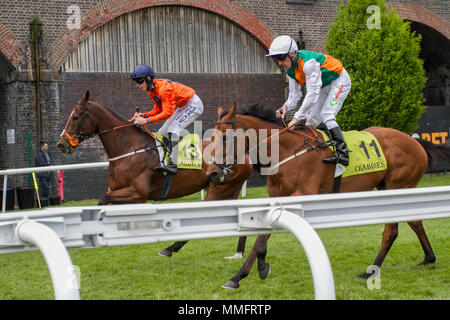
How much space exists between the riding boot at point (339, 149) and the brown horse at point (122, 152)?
4.49 feet

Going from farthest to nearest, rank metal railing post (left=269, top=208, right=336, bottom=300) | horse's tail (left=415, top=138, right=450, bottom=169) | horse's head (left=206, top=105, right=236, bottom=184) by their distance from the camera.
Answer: horse's tail (left=415, top=138, right=450, bottom=169)
horse's head (left=206, top=105, right=236, bottom=184)
metal railing post (left=269, top=208, right=336, bottom=300)

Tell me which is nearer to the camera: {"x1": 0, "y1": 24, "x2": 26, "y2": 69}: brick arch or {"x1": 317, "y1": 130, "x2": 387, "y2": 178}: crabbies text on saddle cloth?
{"x1": 317, "y1": 130, "x2": 387, "y2": 178}: crabbies text on saddle cloth

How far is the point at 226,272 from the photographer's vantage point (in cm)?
640

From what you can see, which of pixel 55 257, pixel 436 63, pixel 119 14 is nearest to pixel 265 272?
pixel 55 257

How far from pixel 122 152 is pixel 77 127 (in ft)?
2.11

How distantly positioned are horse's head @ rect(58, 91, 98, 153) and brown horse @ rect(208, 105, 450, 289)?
2.12 m

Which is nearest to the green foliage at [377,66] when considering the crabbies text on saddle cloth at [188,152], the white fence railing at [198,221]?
the crabbies text on saddle cloth at [188,152]

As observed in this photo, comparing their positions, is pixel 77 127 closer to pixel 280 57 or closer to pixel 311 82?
pixel 280 57

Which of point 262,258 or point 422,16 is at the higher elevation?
point 422,16

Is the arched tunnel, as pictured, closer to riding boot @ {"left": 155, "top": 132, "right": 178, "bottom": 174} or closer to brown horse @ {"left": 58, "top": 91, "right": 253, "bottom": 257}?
riding boot @ {"left": 155, "top": 132, "right": 178, "bottom": 174}

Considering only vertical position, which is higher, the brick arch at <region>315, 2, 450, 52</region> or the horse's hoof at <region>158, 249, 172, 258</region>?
the brick arch at <region>315, 2, 450, 52</region>

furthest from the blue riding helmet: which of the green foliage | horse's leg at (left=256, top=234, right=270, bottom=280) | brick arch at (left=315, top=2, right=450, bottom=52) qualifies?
brick arch at (left=315, top=2, right=450, bottom=52)

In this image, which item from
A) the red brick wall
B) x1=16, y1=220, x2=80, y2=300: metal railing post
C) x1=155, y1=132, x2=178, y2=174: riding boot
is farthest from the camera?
the red brick wall

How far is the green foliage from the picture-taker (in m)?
18.2
